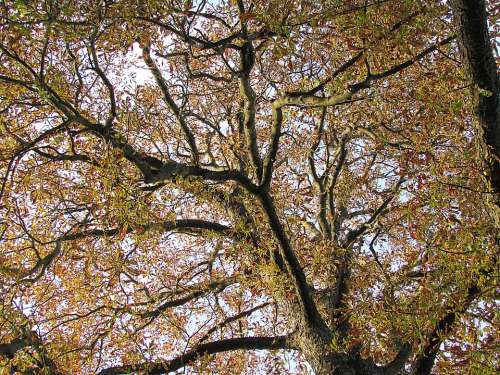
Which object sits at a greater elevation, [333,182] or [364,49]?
[333,182]

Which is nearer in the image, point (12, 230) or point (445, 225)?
point (445, 225)

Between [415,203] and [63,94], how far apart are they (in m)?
4.84

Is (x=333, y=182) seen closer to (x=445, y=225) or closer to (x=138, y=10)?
(x=445, y=225)

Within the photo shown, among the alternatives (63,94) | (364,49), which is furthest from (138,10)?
(364,49)

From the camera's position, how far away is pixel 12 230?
7.29 meters

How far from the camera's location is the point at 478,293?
5078 millimetres

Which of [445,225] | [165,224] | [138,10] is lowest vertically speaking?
[445,225]

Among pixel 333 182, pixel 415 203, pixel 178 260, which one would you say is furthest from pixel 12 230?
pixel 415 203

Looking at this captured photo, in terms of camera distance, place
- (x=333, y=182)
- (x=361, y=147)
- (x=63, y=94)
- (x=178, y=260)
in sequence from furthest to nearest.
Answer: (x=178, y=260)
(x=361, y=147)
(x=333, y=182)
(x=63, y=94)

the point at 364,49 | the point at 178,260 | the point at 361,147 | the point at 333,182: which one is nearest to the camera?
the point at 364,49

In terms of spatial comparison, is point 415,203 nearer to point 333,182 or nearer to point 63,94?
point 333,182

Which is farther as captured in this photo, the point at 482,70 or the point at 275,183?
the point at 275,183

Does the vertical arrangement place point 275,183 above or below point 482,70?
above

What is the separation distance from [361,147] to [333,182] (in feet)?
6.93
